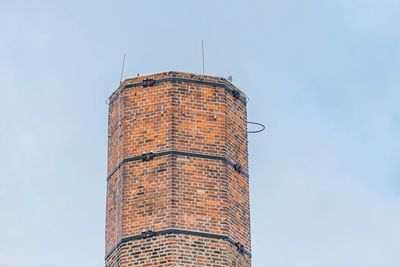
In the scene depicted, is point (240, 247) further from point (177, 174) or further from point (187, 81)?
point (187, 81)

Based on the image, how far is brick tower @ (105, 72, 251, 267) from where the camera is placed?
21594 millimetres

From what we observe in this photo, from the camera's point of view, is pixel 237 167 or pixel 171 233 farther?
pixel 237 167

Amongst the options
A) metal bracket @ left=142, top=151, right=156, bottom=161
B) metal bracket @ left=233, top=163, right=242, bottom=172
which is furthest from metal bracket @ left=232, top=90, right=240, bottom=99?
metal bracket @ left=142, top=151, right=156, bottom=161

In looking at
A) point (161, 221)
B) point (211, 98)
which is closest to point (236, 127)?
point (211, 98)

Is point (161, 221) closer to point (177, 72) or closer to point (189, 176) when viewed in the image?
point (189, 176)

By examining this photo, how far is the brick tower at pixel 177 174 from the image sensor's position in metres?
21.6

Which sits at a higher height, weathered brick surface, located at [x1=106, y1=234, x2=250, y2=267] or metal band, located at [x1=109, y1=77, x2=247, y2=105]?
metal band, located at [x1=109, y1=77, x2=247, y2=105]

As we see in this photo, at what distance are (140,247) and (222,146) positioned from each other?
2.35m

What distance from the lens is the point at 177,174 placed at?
2198cm

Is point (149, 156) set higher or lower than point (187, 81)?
lower

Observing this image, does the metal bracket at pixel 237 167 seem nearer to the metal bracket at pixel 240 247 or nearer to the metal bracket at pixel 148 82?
the metal bracket at pixel 240 247

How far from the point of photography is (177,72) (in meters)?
22.9

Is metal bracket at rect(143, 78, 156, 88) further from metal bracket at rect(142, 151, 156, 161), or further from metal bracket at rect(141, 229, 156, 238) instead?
metal bracket at rect(141, 229, 156, 238)

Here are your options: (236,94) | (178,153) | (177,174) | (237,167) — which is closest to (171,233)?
(177,174)
